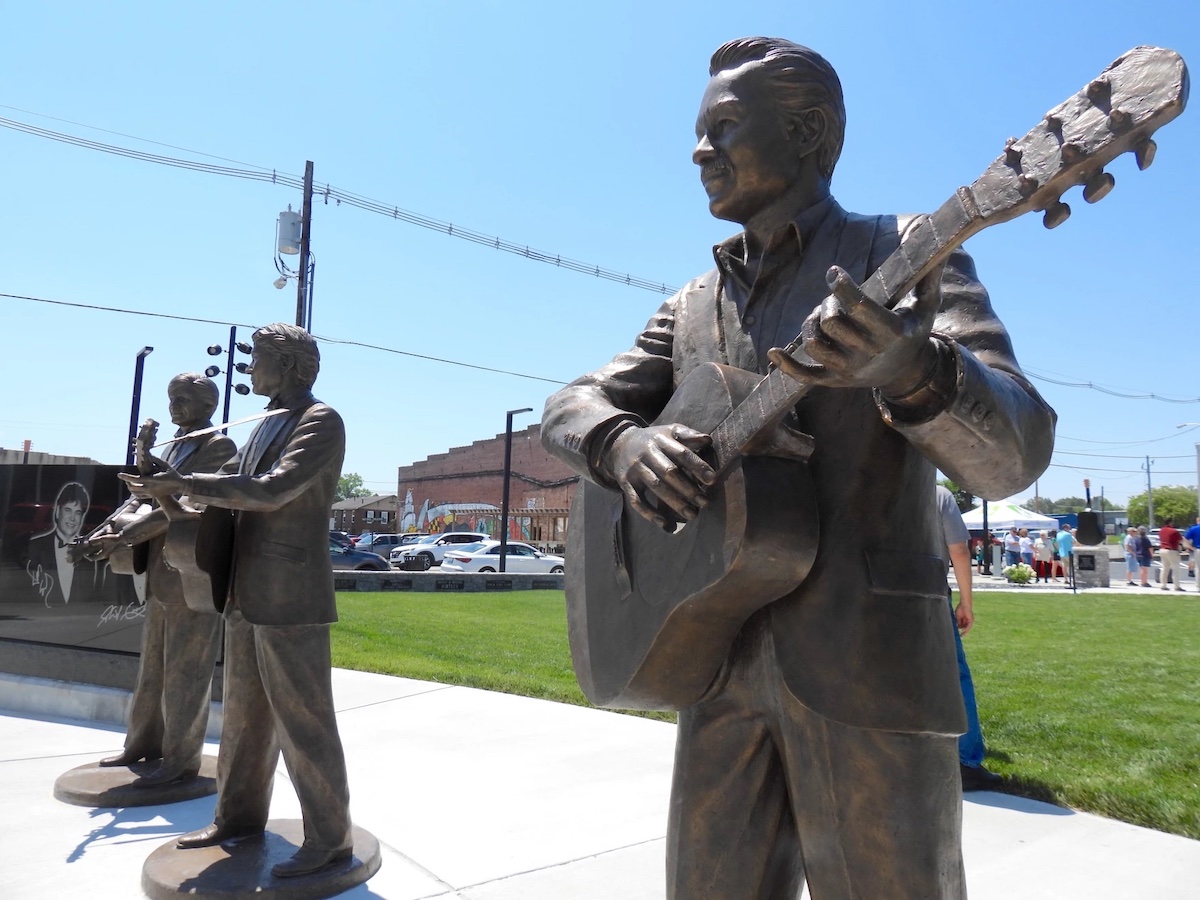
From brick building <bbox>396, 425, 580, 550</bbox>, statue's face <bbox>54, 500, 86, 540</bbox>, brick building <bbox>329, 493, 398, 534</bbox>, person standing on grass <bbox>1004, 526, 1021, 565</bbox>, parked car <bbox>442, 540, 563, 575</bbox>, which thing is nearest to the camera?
statue's face <bbox>54, 500, 86, 540</bbox>

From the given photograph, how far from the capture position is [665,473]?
149 cm

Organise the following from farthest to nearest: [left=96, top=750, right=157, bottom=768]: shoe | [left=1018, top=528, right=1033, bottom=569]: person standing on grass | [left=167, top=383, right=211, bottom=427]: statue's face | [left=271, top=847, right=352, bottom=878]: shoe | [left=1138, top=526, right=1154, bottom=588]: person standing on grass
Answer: [left=1018, top=528, right=1033, bottom=569]: person standing on grass < [left=1138, top=526, right=1154, bottom=588]: person standing on grass < [left=96, top=750, right=157, bottom=768]: shoe < [left=167, top=383, right=211, bottom=427]: statue's face < [left=271, top=847, right=352, bottom=878]: shoe

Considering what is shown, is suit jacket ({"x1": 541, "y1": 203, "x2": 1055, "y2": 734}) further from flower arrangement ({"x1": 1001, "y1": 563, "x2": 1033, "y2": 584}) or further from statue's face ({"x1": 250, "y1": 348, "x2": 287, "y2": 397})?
flower arrangement ({"x1": 1001, "y1": 563, "x2": 1033, "y2": 584})

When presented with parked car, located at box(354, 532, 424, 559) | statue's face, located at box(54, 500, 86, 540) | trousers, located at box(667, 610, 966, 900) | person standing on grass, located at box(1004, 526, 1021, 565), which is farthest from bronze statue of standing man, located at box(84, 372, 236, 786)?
parked car, located at box(354, 532, 424, 559)

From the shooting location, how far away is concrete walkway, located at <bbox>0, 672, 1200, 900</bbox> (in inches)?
146

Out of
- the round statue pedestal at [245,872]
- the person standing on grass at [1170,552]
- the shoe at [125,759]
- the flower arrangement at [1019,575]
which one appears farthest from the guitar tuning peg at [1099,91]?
the flower arrangement at [1019,575]

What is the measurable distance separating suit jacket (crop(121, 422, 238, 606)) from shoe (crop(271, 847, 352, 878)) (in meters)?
1.73

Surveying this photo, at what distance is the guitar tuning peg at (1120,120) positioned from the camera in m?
1.09

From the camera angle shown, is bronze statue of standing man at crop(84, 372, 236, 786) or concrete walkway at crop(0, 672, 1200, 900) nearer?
concrete walkway at crop(0, 672, 1200, 900)

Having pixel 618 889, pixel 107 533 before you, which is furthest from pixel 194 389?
pixel 618 889

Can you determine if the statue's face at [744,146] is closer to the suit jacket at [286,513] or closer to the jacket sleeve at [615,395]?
the jacket sleeve at [615,395]

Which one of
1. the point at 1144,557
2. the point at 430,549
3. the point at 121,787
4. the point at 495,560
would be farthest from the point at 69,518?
the point at 1144,557

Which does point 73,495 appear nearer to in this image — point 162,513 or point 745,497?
point 162,513

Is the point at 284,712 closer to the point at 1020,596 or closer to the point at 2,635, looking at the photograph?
the point at 2,635
